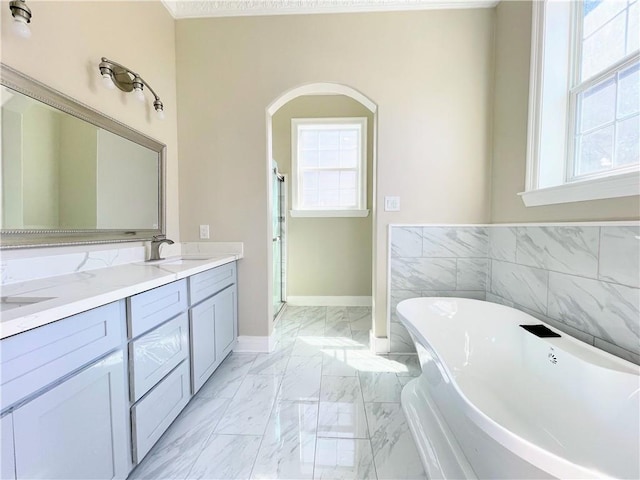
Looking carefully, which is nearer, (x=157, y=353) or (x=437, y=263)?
(x=157, y=353)

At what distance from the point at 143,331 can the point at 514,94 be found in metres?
2.73

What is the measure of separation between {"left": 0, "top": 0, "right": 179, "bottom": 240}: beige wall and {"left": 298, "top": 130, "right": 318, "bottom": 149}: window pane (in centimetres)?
160

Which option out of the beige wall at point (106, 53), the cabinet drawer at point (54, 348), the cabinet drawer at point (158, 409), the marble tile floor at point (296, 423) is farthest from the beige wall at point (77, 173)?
the marble tile floor at point (296, 423)

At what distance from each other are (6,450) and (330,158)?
3.36m

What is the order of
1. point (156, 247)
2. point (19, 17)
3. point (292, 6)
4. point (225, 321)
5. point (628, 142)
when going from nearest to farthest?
point (19, 17)
point (628, 142)
point (156, 247)
point (225, 321)
point (292, 6)

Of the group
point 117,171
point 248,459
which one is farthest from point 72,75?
point 248,459

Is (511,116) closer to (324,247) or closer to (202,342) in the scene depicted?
(324,247)

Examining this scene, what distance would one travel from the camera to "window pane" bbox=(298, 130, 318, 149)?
134 inches

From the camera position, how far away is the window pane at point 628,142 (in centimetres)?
122

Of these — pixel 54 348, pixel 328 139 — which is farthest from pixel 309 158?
pixel 54 348

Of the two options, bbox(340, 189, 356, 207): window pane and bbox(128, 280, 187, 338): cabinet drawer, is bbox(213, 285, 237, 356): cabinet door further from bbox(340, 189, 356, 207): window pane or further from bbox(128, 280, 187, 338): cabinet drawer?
bbox(340, 189, 356, 207): window pane

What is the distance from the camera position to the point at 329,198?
345 centimetres

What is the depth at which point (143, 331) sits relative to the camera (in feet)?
3.59

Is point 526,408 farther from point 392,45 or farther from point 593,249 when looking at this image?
point 392,45
